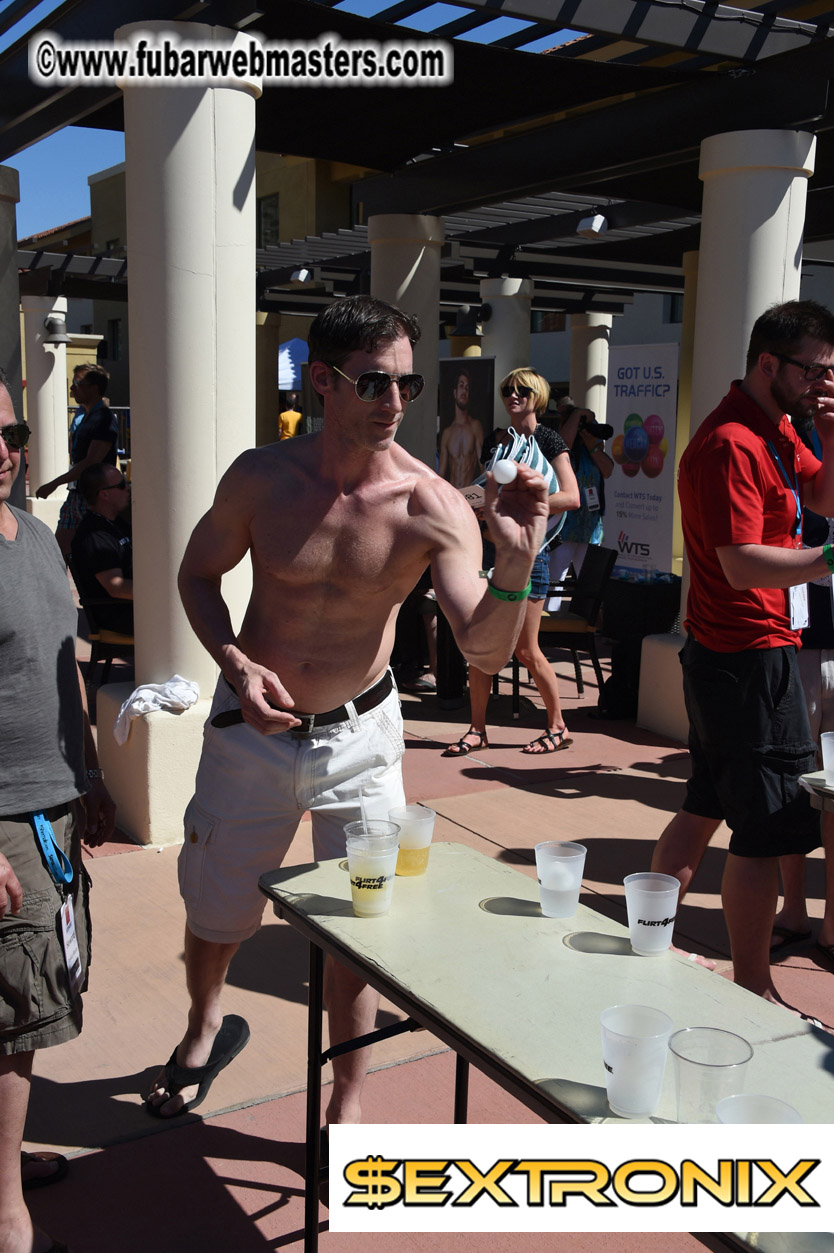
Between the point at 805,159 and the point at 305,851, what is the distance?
4.23 meters

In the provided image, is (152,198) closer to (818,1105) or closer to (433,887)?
(433,887)

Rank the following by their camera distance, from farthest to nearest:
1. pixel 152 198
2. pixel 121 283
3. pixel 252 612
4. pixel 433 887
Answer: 1. pixel 121 283
2. pixel 152 198
3. pixel 252 612
4. pixel 433 887

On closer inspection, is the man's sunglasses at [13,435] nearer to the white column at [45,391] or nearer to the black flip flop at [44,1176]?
the black flip flop at [44,1176]

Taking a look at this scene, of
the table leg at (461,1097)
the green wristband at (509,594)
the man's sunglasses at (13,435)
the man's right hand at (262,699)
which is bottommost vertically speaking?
the table leg at (461,1097)

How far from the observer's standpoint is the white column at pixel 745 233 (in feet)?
18.7

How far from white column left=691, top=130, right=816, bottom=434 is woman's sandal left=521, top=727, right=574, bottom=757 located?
1.86 m

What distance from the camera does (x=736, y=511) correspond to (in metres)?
3.03

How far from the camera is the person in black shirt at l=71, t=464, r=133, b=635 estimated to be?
6371mm

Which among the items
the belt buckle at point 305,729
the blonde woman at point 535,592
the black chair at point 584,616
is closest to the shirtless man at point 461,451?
the black chair at point 584,616

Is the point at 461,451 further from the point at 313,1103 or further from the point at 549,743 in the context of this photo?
the point at 313,1103

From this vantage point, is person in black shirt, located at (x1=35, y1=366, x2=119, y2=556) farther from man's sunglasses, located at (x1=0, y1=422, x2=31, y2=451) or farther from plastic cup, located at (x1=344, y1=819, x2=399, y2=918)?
plastic cup, located at (x1=344, y1=819, x2=399, y2=918)

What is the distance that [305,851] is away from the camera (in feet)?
15.9

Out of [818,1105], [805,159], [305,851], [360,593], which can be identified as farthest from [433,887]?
[805,159]

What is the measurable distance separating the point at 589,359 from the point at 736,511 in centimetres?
1489
